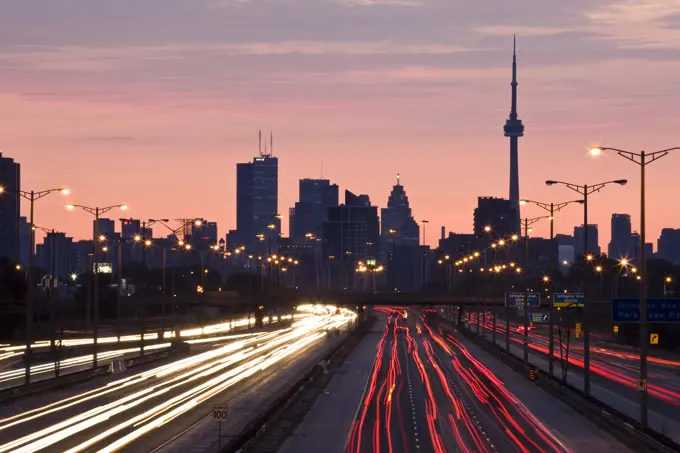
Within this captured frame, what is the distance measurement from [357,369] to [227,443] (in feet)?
171

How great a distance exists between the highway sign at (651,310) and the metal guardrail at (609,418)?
455 cm

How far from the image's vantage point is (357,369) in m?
99.8

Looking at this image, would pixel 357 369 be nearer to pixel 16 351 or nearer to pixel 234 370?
pixel 234 370

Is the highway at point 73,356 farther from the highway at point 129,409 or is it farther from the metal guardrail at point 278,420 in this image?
the metal guardrail at point 278,420

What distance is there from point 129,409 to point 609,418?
23.2 meters

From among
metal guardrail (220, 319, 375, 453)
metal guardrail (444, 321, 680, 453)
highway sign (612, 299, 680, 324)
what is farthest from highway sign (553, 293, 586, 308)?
highway sign (612, 299, 680, 324)

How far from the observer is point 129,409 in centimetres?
6175

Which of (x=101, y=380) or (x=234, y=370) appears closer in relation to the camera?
(x=101, y=380)

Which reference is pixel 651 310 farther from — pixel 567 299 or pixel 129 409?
pixel 567 299

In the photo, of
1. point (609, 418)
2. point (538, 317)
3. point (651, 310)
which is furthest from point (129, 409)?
point (538, 317)

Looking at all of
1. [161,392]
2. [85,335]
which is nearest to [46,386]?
[161,392]

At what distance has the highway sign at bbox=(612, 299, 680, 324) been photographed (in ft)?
190

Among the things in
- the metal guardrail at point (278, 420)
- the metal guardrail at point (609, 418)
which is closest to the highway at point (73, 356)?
the metal guardrail at point (278, 420)

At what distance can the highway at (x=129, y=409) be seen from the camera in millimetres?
48438
